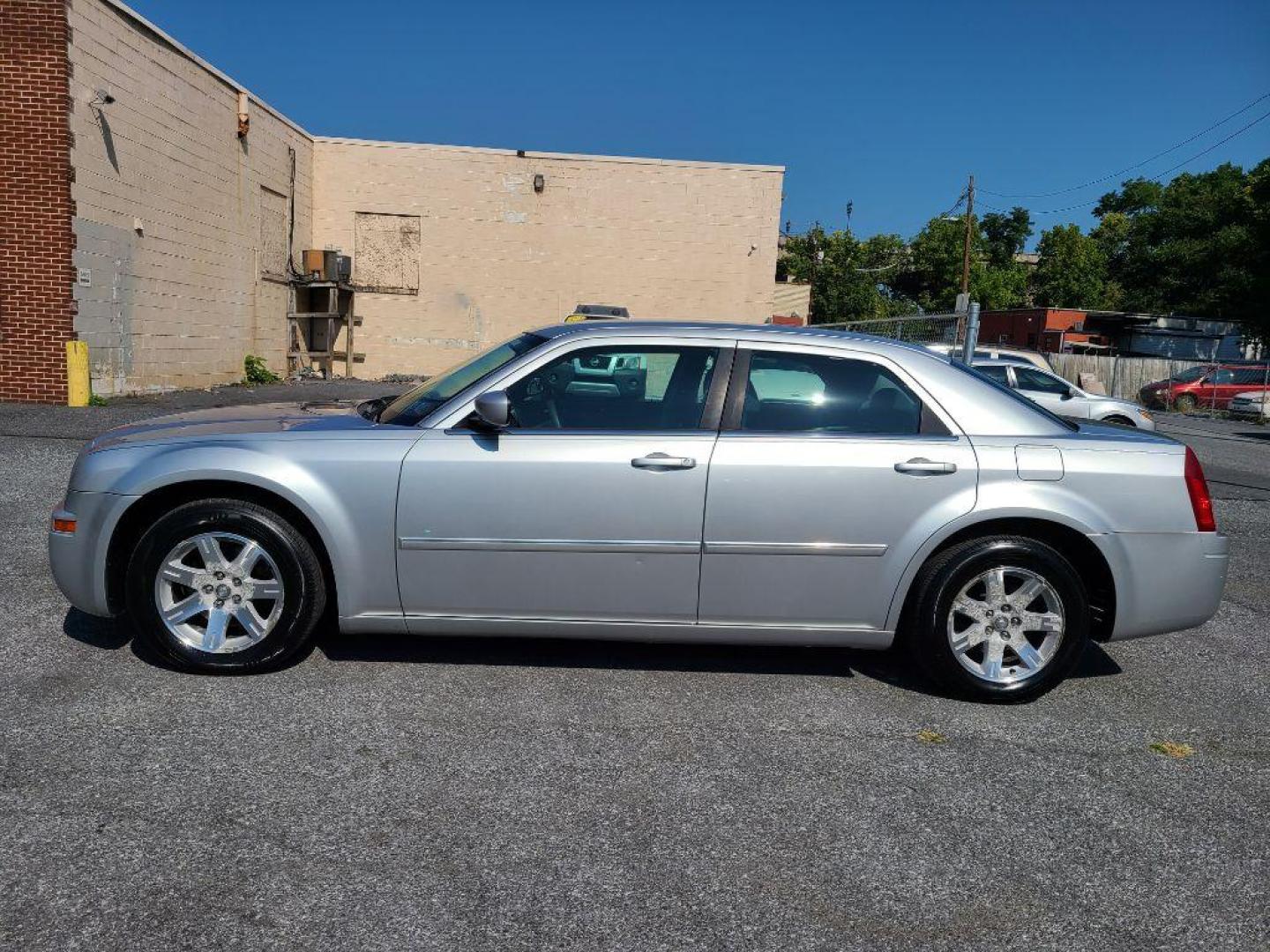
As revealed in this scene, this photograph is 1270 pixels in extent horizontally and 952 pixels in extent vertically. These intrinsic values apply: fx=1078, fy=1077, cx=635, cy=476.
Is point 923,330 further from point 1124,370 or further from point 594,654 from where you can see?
point 1124,370

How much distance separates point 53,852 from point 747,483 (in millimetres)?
2747

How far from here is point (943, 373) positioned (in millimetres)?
4801

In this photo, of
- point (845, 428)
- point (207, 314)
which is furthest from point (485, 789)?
point (207, 314)

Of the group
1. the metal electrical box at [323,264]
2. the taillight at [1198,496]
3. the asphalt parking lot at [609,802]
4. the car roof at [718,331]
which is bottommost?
the asphalt parking lot at [609,802]

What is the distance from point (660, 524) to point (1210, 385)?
33.4m

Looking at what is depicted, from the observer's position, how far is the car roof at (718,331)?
479cm

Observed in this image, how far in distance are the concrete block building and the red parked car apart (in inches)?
544

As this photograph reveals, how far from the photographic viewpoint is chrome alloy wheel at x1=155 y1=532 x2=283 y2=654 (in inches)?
175

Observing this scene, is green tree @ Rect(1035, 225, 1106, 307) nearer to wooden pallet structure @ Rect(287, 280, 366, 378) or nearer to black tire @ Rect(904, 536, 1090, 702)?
wooden pallet structure @ Rect(287, 280, 366, 378)

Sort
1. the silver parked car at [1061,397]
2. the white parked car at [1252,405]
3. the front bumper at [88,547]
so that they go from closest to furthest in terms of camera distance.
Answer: the front bumper at [88,547], the silver parked car at [1061,397], the white parked car at [1252,405]

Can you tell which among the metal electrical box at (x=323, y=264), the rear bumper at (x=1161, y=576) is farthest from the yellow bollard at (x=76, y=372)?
the rear bumper at (x=1161, y=576)

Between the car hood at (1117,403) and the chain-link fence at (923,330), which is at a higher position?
the chain-link fence at (923,330)

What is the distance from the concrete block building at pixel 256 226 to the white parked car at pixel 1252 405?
13446mm

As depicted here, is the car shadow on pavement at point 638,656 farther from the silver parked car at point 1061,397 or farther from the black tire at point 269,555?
the silver parked car at point 1061,397
